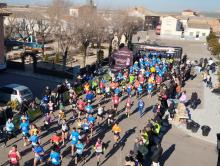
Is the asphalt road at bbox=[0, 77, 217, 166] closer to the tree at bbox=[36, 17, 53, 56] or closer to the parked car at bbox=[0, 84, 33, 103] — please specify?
the parked car at bbox=[0, 84, 33, 103]

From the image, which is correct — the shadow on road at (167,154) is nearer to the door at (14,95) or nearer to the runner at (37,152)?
the runner at (37,152)

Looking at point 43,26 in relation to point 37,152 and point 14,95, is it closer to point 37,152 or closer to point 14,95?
point 14,95

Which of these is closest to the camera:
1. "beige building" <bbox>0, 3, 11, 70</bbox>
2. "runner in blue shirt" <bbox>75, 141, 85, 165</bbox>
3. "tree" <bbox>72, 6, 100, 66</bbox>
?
"runner in blue shirt" <bbox>75, 141, 85, 165</bbox>

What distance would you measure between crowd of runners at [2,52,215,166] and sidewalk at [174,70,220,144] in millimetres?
1352

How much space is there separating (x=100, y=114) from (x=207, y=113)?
8.11 metres

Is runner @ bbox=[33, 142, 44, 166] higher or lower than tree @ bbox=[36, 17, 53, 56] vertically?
lower

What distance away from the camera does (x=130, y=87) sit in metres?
26.2

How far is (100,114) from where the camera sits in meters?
21.0

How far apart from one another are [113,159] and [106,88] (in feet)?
33.2

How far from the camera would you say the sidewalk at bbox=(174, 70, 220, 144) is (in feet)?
68.2

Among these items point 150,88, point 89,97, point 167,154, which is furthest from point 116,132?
point 150,88

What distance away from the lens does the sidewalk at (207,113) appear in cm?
2078

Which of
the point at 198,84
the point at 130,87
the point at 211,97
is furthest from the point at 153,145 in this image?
the point at 198,84

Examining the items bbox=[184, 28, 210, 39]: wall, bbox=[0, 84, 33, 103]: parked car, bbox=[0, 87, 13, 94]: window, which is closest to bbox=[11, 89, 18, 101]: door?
bbox=[0, 84, 33, 103]: parked car
